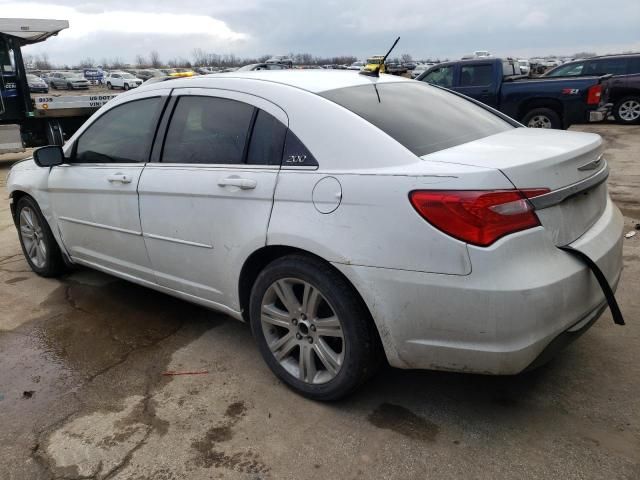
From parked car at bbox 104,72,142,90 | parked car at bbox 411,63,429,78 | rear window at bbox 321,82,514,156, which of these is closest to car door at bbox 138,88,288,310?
rear window at bbox 321,82,514,156

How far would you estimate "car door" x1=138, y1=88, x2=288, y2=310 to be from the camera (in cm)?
283

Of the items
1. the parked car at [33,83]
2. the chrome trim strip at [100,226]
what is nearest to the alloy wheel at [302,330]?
the chrome trim strip at [100,226]

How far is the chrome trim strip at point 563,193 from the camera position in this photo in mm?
2259

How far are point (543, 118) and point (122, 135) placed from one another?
381 inches

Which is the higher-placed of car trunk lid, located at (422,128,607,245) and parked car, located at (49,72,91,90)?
car trunk lid, located at (422,128,607,245)

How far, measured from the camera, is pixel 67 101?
41.9 feet

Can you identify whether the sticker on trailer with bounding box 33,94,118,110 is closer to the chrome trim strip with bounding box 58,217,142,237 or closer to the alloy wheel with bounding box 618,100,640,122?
the chrome trim strip with bounding box 58,217,142,237

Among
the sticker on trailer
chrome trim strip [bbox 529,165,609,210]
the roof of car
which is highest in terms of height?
the roof of car

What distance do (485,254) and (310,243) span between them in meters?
0.79

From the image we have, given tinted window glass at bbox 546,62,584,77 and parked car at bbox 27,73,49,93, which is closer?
parked car at bbox 27,73,49,93

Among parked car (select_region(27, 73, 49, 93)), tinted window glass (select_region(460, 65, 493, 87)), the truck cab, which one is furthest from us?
parked car (select_region(27, 73, 49, 93))

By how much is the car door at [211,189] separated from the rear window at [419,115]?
17.3 inches

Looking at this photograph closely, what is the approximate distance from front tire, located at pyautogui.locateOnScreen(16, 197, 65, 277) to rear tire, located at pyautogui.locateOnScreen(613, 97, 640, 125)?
14.3 meters

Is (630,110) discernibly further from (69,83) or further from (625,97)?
(69,83)
